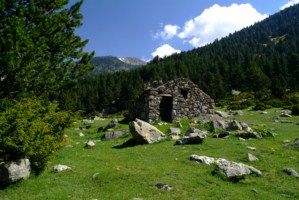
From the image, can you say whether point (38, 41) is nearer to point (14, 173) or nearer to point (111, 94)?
point (14, 173)

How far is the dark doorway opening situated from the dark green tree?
10.3m

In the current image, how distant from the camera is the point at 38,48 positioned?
16.6 metres

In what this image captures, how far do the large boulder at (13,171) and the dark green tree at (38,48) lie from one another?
20.1ft

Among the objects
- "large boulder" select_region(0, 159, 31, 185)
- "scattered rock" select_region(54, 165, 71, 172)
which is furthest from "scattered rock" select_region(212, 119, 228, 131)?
"large boulder" select_region(0, 159, 31, 185)

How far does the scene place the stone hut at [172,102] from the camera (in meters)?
29.4

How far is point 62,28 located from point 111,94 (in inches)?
3536

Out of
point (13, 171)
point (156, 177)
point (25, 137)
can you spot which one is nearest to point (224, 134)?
point (156, 177)

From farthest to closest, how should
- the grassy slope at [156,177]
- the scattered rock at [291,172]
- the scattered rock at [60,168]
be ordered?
1. the scattered rock at [60,168]
2. the scattered rock at [291,172]
3. the grassy slope at [156,177]

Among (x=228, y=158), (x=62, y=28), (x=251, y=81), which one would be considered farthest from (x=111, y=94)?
(x=228, y=158)

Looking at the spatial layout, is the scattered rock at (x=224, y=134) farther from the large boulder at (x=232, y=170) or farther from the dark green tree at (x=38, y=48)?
the dark green tree at (x=38, y=48)

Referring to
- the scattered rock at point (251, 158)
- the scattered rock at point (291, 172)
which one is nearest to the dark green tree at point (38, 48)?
the scattered rock at point (251, 158)

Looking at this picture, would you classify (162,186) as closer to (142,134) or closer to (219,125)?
(142,134)

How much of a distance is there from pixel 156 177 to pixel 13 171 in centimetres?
534

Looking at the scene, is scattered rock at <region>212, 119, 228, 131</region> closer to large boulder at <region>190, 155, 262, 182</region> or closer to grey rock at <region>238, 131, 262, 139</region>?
grey rock at <region>238, 131, 262, 139</region>
